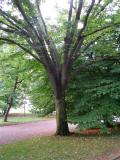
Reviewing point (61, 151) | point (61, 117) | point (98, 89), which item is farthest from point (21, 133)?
Result: point (61, 151)

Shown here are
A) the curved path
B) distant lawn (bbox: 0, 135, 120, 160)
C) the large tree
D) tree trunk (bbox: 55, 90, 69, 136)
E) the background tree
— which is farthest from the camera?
the background tree

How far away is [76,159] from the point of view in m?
10.2

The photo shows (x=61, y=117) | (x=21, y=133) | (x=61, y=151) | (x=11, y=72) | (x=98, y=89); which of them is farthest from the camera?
(x=11, y=72)

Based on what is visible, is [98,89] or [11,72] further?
[11,72]

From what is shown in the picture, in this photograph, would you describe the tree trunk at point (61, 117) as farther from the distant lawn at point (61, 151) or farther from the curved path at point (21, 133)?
the distant lawn at point (61, 151)

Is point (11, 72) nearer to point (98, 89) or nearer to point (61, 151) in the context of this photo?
point (98, 89)

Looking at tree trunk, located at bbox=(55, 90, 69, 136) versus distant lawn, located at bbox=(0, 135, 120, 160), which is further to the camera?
tree trunk, located at bbox=(55, 90, 69, 136)

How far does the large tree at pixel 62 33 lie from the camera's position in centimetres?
1551

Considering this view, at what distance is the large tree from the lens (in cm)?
1551

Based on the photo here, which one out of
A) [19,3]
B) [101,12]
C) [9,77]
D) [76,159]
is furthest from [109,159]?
[9,77]

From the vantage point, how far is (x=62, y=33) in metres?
16.5

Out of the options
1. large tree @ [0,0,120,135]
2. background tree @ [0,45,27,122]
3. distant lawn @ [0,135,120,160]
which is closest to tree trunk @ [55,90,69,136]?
large tree @ [0,0,120,135]

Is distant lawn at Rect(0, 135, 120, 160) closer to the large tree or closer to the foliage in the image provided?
the foliage

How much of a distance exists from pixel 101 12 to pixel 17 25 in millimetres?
4491
